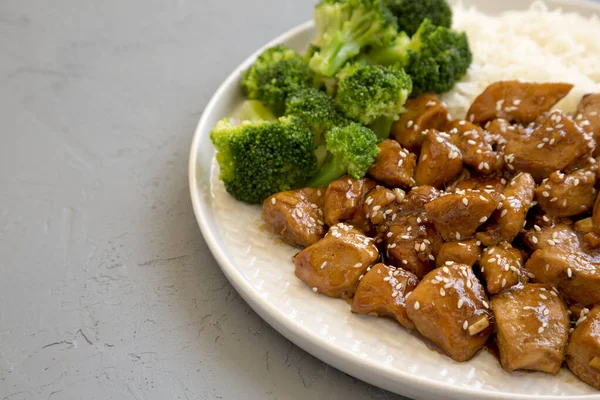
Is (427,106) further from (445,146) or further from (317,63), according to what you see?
(317,63)

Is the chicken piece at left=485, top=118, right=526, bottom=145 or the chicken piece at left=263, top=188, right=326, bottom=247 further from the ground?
the chicken piece at left=485, top=118, right=526, bottom=145

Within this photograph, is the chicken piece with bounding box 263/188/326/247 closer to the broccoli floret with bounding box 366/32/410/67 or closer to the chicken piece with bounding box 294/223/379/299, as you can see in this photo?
the chicken piece with bounding box 294/223/379/299

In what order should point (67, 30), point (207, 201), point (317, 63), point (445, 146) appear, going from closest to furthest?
point (445, 146) < point (207, 201) < point (317, 63) < point (67, 30)

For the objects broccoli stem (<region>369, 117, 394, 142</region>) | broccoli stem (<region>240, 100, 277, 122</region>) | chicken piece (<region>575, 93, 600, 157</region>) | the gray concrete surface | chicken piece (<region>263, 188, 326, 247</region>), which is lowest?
the gray concrete surface

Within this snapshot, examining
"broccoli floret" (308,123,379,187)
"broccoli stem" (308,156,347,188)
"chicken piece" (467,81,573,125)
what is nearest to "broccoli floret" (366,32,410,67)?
"chicken piece" (467,81,573,125)

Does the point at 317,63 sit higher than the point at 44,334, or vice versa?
the point at 317,63

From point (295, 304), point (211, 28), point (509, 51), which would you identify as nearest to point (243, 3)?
point (211, 28)

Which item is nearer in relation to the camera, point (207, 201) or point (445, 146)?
point (445, 146)
